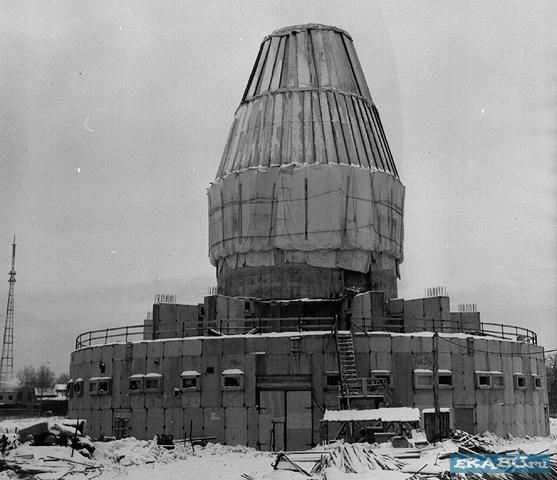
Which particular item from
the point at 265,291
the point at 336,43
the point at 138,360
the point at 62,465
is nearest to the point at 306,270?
the point at 265,291

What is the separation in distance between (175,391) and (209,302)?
4.48 m

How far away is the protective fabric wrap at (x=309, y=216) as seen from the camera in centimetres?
3791

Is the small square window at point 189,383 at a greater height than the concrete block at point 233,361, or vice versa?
the concrete block at point 233,361

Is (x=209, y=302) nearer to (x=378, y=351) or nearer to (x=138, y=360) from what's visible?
(x=138, y=360)

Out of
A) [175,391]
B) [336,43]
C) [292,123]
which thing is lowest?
[175,391]

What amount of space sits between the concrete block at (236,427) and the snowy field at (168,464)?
1.96 metres

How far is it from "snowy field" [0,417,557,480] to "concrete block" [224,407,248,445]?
1956mm

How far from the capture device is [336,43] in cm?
4281

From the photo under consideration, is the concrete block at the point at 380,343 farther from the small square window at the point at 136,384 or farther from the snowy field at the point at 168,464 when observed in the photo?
the small square window at the point at 136,384

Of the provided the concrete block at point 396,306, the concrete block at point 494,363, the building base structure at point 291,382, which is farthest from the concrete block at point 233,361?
the concrete block at point 494,363

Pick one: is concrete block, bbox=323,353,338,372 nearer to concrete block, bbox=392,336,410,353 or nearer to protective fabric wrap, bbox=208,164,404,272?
concrete block, bbox=392,336,410,353

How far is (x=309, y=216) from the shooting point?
125ft

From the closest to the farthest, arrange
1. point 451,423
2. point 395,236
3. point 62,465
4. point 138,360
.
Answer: point 62,465 < point 451,423 < point 138,360 < point 395,236

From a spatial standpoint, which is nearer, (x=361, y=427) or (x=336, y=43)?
(x=361, y=427)
